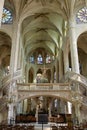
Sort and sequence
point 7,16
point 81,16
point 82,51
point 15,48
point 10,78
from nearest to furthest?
point 10,78 < point 15,48 < point 81,16 < point 7,16 < point 82,51

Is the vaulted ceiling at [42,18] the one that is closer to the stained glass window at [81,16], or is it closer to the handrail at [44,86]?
the stained glass window at [81,16]

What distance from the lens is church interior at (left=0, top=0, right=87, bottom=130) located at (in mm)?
16938

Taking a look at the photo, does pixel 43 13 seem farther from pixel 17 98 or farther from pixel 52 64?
pixel 17 98

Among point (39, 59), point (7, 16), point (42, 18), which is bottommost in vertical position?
point (39, 59)

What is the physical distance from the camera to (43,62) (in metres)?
34.8

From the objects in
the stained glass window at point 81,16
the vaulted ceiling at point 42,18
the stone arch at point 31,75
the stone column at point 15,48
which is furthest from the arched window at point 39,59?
the stained glass window at point 81,16

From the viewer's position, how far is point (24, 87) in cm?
1830

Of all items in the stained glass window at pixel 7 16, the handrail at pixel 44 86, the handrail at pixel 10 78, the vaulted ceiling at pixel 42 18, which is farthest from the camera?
the stained glass window at pixel 7 16

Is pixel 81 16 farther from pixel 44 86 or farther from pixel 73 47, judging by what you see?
pixel 44 86

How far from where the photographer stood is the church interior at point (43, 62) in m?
16.9

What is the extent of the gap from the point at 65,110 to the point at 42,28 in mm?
14197

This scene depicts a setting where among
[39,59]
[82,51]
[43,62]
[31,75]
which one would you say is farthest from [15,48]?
[31,75]

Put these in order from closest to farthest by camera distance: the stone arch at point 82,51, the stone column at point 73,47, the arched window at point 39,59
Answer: the stone column at point 73,47
the stone arch at point 82,51
the arched window at point 39,59

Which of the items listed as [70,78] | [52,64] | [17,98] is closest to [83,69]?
[52,64]
